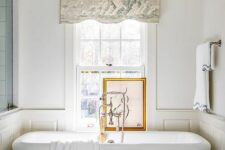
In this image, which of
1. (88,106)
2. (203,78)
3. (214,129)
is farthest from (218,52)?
(88,106)

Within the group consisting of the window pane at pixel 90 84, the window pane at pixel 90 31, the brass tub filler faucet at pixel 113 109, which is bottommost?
the brass tub filler faucet at pixel 113 109

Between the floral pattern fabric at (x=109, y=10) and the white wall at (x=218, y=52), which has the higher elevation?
the floral pattern fabric at (x=109, y=10)

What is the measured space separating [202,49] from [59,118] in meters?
1.73

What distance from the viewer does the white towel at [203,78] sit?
2.60 metres

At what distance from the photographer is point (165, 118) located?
122 inches

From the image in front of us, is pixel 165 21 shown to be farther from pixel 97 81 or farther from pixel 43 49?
pixel 43 49

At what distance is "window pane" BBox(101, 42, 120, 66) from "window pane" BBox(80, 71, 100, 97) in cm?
20

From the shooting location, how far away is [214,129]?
264 centimetres

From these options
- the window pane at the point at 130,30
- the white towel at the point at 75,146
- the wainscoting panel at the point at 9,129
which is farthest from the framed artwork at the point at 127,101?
the wainscoting panel at the point at 9,129

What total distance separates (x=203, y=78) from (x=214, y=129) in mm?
511

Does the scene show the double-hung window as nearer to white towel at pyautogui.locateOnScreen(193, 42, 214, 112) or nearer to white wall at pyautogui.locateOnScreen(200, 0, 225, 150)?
white towel at pyautogui.locateOnScreen(193, 42, 214, 112)

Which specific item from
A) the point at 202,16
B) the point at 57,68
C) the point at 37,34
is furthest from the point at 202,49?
the point at 37,34

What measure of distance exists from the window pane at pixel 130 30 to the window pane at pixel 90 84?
1.89ft

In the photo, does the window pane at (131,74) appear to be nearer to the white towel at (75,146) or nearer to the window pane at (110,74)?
the window pane at (110,74)
